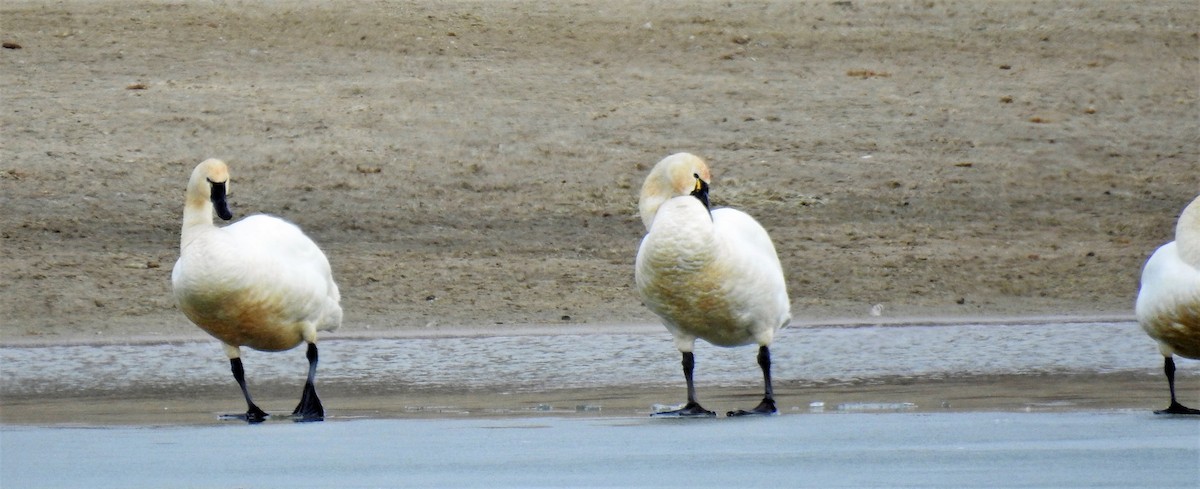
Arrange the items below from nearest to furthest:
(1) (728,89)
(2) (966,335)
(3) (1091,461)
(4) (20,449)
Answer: (3) (1091,461), (4) (20,449), (2) (966,335), (1) (728,89)


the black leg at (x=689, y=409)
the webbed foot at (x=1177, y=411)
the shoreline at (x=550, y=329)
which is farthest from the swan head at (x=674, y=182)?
the shoreline at (x=550, y=329)

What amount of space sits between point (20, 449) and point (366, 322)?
17.1 feet

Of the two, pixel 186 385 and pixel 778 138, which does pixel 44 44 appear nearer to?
pixel 778 138

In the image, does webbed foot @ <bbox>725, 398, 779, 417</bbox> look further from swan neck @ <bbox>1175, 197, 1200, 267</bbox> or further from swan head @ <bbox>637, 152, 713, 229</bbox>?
swan neck @ <bbox>1175, 197, 1200, 267</bbox>

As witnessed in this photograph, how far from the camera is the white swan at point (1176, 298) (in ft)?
28.9

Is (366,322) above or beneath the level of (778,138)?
beneath

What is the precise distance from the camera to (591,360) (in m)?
11.4

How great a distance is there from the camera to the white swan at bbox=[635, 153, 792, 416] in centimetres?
930

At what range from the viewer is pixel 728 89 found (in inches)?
745

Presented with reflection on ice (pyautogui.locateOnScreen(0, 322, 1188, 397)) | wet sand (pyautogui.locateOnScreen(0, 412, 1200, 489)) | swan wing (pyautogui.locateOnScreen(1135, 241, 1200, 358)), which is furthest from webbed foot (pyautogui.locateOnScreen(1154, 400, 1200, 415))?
reflection on ice (pyautogui.locateOnScreen(0, 322, 1188, 397))

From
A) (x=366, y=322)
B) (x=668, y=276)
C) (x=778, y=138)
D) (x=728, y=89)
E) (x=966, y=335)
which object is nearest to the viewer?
(x=668, y=276)

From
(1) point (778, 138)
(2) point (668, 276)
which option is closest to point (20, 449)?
(2) point (668, 276)

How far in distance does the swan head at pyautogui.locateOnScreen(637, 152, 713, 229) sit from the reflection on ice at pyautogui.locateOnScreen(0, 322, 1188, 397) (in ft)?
4.33

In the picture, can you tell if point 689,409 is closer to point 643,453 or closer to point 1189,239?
point 643,453
